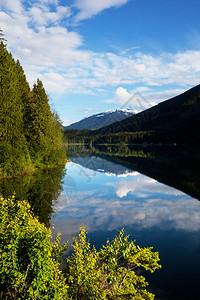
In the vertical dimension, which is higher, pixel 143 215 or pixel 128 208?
pixel 128 208

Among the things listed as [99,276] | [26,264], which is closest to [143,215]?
[99,276]

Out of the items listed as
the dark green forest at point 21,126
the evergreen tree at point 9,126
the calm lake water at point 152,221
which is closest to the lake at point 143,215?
the calm lake water at point 152,221

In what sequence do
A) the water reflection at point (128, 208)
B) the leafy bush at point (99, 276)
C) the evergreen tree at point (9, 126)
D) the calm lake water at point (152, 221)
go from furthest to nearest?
the evergreen tree at point (9, 126) → the water reflection at point (128, 208) → the calm lake water at point (152, 221) → the leafy bush at point (99, 276)

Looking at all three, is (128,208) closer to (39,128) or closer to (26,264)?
(26,264)

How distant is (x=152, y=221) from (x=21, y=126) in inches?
1267

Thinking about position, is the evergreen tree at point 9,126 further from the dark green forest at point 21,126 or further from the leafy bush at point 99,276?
the leafy bush at point 99,276

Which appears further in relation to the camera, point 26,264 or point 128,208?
point 128,208

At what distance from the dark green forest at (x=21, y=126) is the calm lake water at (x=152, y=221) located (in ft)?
38.2

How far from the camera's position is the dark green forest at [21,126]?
36812mm

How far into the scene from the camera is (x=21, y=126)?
140 ft

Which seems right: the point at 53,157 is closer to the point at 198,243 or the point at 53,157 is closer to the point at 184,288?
the point at 198,243

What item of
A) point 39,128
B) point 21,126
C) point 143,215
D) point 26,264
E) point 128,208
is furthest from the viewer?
point 39,128

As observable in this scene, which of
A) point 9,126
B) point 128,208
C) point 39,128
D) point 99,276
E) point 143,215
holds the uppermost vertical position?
point 39,128

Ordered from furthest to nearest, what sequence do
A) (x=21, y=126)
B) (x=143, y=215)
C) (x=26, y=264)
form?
(x=21, y=126), (x=143, y=215), (x=26, y=264)
